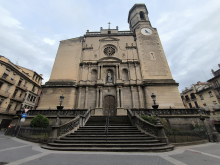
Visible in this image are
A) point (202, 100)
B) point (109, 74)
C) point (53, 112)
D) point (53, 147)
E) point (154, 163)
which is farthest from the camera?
point (202, 100)

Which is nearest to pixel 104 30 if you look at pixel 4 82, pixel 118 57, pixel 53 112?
pixel 118 57

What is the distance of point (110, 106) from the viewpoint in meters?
16.3

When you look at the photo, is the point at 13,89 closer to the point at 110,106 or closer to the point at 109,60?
the point at 109,60

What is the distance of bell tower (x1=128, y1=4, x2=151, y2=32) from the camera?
24.5 m

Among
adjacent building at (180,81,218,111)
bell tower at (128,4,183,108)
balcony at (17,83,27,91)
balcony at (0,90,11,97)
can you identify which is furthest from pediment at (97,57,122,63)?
adjacent building at (180,81,218,111)

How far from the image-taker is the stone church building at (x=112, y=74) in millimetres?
16203

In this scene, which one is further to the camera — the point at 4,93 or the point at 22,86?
the point at 22,86

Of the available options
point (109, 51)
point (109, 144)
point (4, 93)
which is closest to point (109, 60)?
point (109, 51)

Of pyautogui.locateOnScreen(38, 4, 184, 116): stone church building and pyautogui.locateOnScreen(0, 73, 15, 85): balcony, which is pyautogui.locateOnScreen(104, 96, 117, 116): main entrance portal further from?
pyautogui.locateOnScreen(0, 73, 15, 85): balcony

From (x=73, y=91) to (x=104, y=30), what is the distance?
16505mm

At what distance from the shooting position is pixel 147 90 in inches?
650

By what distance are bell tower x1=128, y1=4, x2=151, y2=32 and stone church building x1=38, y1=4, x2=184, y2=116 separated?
1.48 feet

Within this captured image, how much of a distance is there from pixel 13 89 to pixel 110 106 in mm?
23147

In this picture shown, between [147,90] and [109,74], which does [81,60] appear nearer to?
[109,74]
